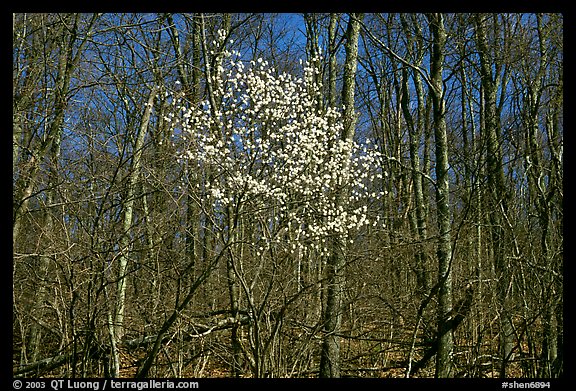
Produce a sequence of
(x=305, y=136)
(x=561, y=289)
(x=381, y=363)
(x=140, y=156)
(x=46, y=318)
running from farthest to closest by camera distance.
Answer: (x=381, y=363), (x=305, y=136), (x=46, y=318), (x=140, y=156), (x=561, y=289)

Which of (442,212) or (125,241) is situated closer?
(125,241)

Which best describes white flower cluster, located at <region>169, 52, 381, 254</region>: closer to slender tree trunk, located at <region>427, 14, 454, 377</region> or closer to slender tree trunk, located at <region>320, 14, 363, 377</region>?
slender tree trunk, located at <region>320, 14, 363, 377</region>

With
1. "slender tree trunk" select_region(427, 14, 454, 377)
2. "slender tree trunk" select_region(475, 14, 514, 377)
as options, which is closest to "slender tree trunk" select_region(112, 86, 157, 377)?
"slender tree trunk" select_region(427, 14, 454, 377)

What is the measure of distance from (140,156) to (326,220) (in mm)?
2738

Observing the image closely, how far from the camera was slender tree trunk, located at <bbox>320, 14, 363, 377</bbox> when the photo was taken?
269 inches

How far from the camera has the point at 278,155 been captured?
7387 mm

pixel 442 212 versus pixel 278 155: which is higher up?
pixel 278 155

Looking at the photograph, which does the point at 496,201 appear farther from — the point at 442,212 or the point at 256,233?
the point at 256,233

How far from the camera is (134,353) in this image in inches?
282

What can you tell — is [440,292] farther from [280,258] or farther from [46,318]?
[46,318]

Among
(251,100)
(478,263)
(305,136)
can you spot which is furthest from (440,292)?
(251,100)

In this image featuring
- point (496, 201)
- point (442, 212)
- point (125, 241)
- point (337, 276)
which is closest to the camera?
point (125, 241)

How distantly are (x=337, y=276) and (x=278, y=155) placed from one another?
1.87m

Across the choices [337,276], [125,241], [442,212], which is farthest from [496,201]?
[125,241]
